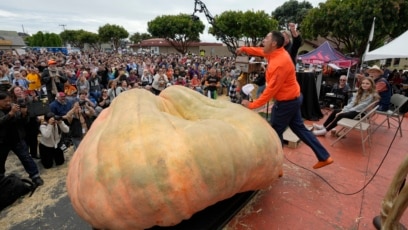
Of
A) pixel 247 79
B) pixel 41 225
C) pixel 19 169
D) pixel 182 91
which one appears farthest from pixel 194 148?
pixel 247 79

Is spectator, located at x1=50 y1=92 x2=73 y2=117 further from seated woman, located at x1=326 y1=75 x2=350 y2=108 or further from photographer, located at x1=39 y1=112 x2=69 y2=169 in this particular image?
seated woman, located at x1=326 y1=75 x2=350 y2=108

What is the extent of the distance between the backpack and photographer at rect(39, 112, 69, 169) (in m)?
0.94

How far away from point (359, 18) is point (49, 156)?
74.7ft

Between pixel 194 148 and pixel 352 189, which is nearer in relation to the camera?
pixel 194 148

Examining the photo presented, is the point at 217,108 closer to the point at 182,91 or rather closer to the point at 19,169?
the point at 182,91

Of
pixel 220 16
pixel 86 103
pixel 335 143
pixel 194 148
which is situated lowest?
pixel 335 143

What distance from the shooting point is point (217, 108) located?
8.11 ft

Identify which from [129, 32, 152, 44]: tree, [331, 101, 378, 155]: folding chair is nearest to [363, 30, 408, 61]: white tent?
[331, 101, 378, 155]: folding chair

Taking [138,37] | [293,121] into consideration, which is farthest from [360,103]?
[138,37]

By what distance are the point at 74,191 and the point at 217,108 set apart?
147cm

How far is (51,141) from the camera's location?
4621 mm

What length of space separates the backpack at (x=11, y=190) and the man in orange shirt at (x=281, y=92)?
357 cm

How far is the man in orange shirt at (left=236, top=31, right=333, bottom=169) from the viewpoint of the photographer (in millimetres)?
2938

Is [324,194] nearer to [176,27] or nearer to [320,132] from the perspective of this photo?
[320,132]
